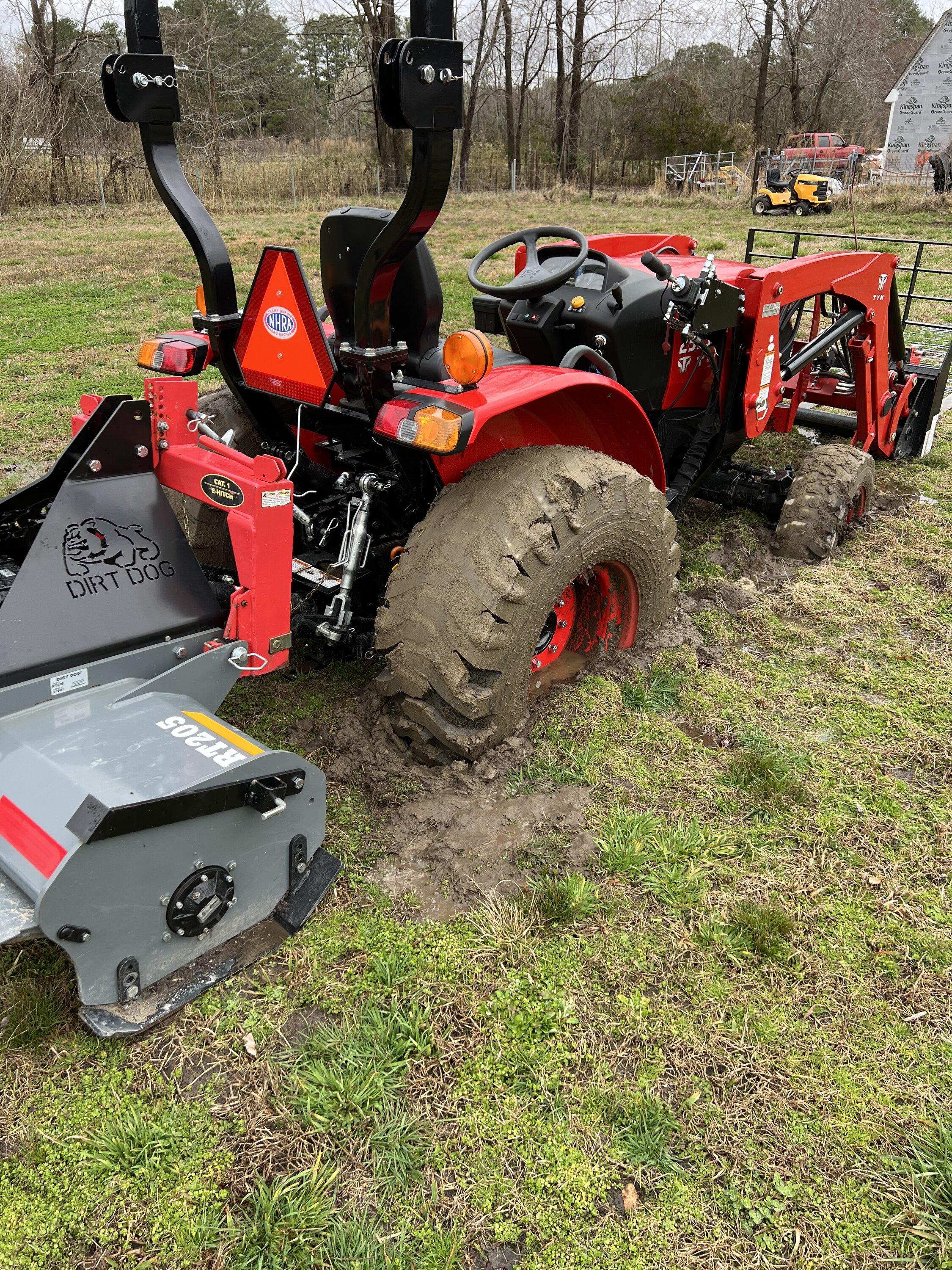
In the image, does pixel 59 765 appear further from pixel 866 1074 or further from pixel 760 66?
pixel 760 66

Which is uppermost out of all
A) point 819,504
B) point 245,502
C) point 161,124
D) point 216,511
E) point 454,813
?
point 161,124

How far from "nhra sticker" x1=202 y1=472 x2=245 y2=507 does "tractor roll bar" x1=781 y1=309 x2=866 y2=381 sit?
3.04 m

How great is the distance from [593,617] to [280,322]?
1.55 meters

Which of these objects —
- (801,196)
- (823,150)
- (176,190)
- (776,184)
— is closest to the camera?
(176,190)

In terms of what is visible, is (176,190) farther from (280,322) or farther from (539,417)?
(539,417)

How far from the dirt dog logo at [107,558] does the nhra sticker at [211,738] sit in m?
0.42

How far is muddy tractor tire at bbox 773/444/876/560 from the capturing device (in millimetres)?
4469

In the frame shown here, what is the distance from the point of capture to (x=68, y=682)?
2.25 metres

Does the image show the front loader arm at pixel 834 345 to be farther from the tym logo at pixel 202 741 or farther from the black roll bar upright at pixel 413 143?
the tym logo at pixel 202 741

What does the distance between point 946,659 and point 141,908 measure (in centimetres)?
324

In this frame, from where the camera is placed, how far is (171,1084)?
2.00 m

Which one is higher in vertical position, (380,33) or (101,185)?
(380,33)

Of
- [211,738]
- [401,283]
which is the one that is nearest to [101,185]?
[401,283]

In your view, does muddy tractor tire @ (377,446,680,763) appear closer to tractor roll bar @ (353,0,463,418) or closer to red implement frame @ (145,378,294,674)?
red implement frame @ (145,378,294,674)
